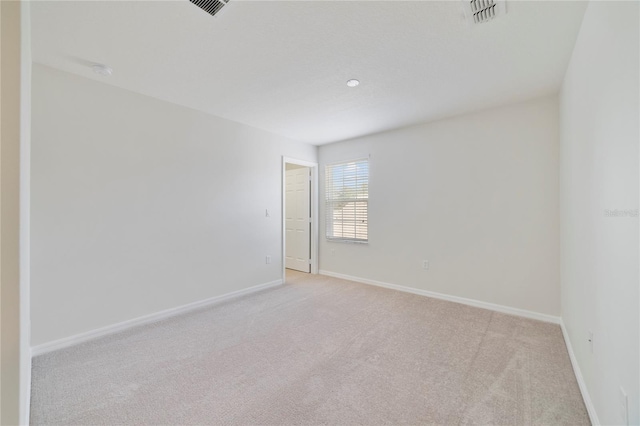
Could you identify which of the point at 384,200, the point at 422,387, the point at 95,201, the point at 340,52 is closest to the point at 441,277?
the point at 384,200

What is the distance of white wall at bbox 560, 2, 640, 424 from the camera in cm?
109

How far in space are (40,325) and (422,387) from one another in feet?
10.5

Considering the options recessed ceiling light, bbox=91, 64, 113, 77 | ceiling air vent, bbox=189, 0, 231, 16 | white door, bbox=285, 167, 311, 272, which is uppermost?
ceiling air vent, bbox=189, 0, 231, 16

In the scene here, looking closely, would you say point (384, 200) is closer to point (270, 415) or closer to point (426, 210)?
point (426, 210)

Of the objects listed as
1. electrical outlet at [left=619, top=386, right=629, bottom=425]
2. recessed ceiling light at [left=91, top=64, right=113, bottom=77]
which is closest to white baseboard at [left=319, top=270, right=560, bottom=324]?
electrical outlet at [left=619, top=386, right=629, bottom=425]

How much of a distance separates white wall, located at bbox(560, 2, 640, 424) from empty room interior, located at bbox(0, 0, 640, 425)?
0.07 feet

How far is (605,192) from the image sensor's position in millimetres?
1409

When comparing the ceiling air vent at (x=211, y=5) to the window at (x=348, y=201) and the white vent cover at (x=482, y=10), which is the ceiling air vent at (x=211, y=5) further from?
the window at (x=348, y=201)

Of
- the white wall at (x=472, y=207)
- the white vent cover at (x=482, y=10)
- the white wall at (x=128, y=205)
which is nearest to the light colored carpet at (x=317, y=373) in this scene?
the white wall at (x=128, y=205)

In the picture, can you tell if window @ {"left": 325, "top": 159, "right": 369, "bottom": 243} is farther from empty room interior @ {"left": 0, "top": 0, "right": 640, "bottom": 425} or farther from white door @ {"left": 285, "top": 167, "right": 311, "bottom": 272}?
white door @ {"left": 285, "top": 167, "right": 311, "bottom": 272}

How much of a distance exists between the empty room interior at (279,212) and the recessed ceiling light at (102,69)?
7 centimetres

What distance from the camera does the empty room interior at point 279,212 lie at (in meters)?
1.44

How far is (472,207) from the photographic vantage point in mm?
3477

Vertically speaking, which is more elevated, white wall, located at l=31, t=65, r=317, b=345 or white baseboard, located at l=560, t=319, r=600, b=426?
white wall, located at l=31, t=65, r=317, b=345
